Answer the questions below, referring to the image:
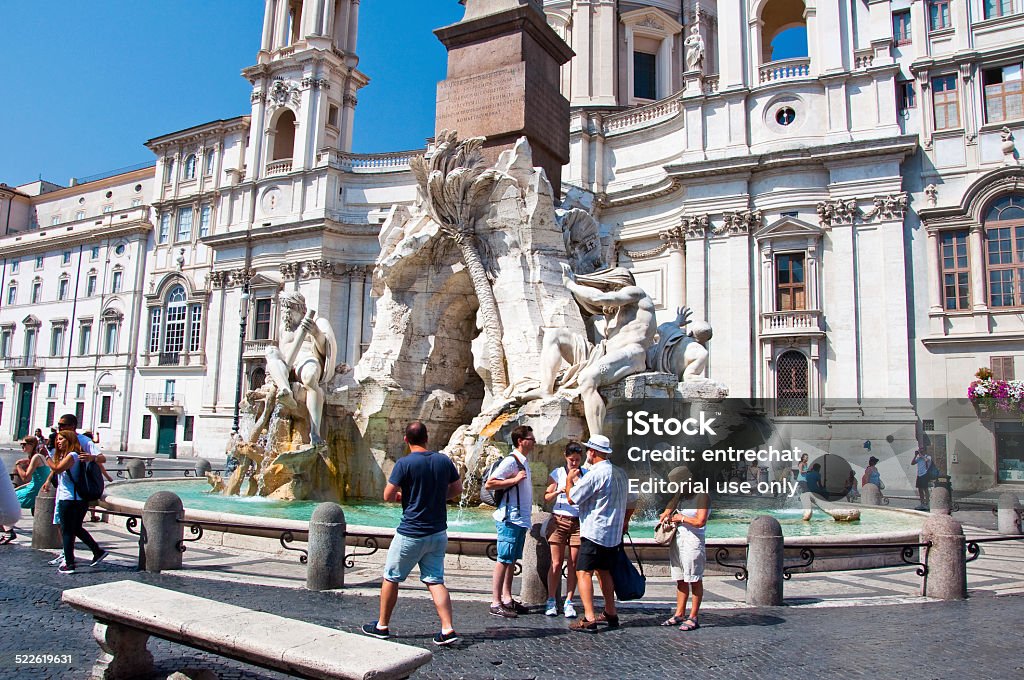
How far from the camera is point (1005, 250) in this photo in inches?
1091

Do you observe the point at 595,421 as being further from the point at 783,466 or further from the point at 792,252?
the point at 792,252

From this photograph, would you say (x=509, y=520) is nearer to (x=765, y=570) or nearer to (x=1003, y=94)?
(x=765, y=570)

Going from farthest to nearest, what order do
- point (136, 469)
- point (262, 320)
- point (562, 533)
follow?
point (262, 320) → point (136, 469) → point (562, 533)

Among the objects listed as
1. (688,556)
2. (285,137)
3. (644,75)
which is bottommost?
(688,556)

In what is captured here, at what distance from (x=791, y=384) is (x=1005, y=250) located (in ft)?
28.3

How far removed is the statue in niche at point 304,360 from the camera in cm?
1228

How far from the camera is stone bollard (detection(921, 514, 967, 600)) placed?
7.23m

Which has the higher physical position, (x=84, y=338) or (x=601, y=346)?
(x=84, y=338)

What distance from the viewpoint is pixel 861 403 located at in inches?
1108

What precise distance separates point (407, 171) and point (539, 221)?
30349 mm

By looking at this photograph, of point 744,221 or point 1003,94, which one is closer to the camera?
point 1003,94

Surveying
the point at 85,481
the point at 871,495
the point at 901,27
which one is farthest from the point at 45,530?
the point at 901,27

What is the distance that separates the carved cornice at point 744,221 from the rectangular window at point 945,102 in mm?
6970

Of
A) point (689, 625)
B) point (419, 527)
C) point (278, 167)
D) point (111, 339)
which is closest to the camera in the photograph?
point (419, 527)
